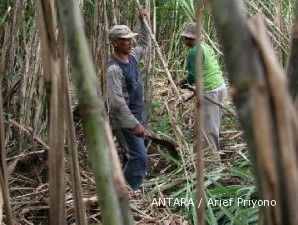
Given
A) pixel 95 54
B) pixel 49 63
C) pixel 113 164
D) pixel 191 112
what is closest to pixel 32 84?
pixel 95 54

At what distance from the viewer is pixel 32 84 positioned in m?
2.96

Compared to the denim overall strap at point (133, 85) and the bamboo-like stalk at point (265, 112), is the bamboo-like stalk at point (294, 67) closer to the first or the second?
the bamboo-like stalk at point (265, 112)

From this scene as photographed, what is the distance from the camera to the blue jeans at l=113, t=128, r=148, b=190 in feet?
10.1

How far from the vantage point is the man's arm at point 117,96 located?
291 cm

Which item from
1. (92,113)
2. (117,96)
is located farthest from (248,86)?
(117,96)

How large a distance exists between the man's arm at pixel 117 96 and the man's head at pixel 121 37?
0.13 m

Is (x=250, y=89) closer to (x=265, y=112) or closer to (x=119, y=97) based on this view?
(x=265, y=112)

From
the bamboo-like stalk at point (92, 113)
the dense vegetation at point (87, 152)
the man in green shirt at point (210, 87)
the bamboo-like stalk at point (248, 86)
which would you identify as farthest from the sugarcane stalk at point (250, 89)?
the man in green shirt at point (210, 87)

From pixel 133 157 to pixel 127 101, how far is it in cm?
30

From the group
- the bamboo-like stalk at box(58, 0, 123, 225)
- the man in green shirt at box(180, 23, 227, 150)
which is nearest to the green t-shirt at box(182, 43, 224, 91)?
the man in green shirt at box(180, 23, 227, 150)

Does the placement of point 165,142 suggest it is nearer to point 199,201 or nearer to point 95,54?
point 95,54

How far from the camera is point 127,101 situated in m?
3.12

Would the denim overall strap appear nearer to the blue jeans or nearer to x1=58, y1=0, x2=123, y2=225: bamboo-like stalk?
the blue jeans

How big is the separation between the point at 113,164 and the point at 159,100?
13.2 ft
